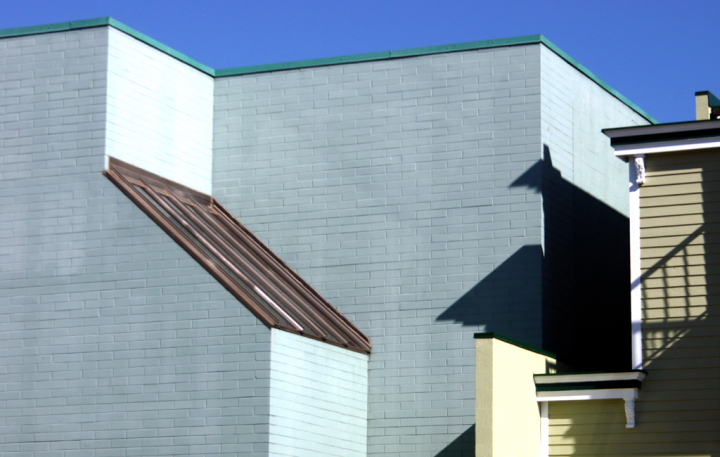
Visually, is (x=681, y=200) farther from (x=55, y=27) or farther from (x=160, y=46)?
(x=55, y=27)

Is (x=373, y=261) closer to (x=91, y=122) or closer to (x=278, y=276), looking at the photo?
(x=278, y=276)

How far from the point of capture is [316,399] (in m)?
14.5

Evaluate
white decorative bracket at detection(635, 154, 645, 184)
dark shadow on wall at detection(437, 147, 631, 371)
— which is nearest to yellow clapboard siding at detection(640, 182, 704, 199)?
white decorative bracket at detection(635, 154, 645, 184)

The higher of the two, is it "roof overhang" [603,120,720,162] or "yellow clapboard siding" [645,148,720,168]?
"roof overhang" [603,120,720,162]

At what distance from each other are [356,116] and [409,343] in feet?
12.2

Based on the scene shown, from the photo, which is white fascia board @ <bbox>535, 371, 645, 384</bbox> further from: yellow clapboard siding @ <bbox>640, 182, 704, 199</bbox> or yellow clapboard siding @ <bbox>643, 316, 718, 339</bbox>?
yellow clapboard siding @ <bbox>640, 182, 704, 199</bbox>

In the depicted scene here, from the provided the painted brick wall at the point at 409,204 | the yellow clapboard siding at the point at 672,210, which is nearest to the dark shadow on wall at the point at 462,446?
the painted brick wall at the point at 409,204

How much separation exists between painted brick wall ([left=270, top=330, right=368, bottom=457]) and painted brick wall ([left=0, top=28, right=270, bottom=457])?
28 cm

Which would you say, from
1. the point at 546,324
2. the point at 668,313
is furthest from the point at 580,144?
the point at 668,313

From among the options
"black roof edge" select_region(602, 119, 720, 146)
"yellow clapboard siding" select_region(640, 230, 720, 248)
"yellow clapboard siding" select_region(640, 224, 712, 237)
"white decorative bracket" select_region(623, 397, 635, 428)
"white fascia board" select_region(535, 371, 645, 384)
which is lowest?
"white decorative bracket" select_region(623, 397, 635, 428)

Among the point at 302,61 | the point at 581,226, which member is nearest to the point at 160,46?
the point at 302,61

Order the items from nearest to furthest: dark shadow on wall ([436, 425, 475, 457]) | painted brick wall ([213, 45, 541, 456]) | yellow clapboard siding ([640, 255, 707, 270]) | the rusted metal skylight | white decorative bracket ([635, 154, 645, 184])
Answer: yellow clapboard siding ([640, 255, 707, 270]) → white decorative bracket ([635, 154, 645, 184]) → the rusted metal skylight → dark shadow on wall ([436, 425, 475, 457]) → painted brick wall ([213, 45, 541, 456])

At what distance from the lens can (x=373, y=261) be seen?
16594 millimetres

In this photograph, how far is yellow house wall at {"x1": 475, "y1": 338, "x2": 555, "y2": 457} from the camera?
12.0 meters
